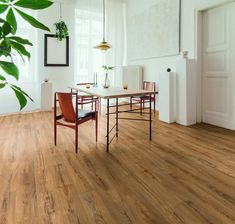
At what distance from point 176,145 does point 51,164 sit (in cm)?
167

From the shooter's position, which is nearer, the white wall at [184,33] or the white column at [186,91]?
the white column at [186,91]

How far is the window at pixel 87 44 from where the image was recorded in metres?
7.13

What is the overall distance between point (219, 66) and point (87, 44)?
Result: 4277mm

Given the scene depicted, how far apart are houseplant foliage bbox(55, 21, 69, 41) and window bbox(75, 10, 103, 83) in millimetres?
736

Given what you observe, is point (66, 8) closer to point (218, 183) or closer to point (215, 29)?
point (215, 29)

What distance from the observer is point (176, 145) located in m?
3.29

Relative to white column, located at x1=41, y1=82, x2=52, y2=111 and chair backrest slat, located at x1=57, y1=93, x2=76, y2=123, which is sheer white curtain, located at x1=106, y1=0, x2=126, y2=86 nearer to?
white column, located at x1=41, y1=82, x2=52, y2=111

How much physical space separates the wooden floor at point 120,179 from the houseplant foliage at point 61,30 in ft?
11.3

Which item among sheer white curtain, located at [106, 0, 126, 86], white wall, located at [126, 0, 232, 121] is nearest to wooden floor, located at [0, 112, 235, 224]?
white wall, located at [126, 0, 232, 121]

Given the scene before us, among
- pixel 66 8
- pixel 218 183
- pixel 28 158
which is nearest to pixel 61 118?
pixel 28 158

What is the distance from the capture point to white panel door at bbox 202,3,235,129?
158 inches

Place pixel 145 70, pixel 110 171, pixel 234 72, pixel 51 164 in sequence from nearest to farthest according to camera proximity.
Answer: pixel 110 171 < pixel 51 164 < pixel 234 72 < pixel 145 70

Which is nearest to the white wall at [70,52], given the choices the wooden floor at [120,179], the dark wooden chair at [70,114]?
the wooden floor at [120,179]

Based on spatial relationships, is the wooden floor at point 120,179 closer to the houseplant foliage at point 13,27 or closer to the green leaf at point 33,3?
the houseplant foliage at point 13,27
